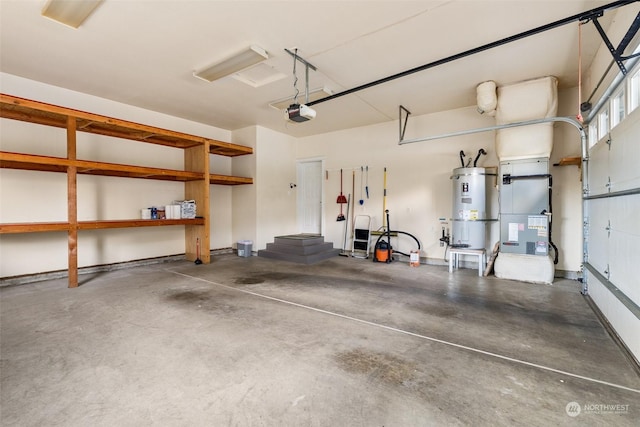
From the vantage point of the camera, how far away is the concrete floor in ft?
5.49

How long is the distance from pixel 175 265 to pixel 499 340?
228 inches

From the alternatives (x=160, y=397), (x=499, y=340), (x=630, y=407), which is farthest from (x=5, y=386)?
(x=630, y=407)

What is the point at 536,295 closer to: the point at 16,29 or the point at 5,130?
the point at 16,29

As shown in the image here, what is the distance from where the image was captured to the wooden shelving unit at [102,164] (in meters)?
4.00

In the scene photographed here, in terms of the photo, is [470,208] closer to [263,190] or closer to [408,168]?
[408,168]

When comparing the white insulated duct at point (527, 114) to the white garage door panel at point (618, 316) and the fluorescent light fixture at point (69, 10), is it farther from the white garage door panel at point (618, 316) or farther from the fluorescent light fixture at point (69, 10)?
the fluorescent light fixture at point (69, 10)

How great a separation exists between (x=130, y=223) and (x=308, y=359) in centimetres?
432

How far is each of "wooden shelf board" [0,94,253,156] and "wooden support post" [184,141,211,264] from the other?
0.24m

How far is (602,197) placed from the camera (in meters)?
3.18

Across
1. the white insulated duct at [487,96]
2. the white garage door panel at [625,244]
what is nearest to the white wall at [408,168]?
the white insulated duct at [487,96]

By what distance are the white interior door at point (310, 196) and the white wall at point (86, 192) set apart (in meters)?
2.81

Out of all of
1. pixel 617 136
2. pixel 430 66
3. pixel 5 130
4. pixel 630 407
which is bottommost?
pixel 630 407

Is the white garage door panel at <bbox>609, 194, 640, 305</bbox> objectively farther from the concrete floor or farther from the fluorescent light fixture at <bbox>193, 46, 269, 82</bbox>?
the fluorescent light fixture at <bbox>193, 46, 269, 82</bbox>

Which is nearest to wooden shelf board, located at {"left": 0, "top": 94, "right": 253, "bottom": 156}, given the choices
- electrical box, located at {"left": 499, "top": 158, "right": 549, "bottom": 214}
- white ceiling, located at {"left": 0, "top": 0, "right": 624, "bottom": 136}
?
white ceiling, located at {"left": 0, "top": 0, "right": 624, "bottom": 136}
